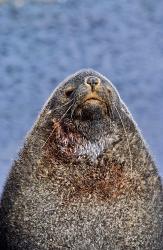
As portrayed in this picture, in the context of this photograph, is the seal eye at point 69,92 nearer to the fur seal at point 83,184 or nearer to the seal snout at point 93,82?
the fur seal at point 83,184

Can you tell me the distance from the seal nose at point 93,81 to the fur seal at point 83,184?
29 millimetres

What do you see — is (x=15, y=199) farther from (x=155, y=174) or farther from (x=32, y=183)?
(x=155, y=174)

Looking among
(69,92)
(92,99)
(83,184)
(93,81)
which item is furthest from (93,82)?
(83,184)

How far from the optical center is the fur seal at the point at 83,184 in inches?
496

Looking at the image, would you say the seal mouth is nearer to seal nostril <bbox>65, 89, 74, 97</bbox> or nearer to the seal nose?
the seal nose

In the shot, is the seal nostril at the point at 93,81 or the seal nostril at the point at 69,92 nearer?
the seal nostril at the point at 93,81

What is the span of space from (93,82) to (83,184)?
37.0 inches

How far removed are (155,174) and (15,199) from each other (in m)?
1.30

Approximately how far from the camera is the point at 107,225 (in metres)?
12.7

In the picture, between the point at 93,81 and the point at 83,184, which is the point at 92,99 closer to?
the point at 93,81

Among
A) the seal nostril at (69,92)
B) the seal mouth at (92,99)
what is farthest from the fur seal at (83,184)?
the seal mouth at (92,99)

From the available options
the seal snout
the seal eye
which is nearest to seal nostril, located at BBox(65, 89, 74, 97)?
the seal eye

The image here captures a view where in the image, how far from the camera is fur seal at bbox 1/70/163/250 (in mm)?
12594

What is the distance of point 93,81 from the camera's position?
12.4 metres
